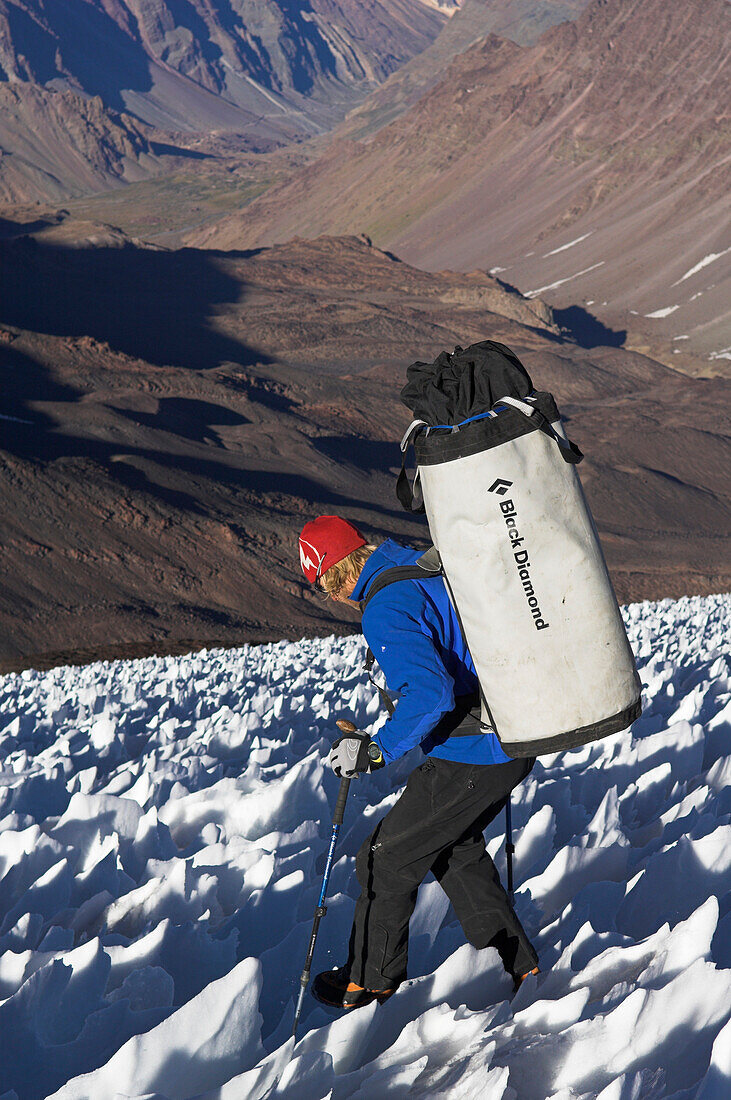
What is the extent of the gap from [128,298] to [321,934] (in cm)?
6702

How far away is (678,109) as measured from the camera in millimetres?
107750

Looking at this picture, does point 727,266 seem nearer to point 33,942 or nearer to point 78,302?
point 78,302

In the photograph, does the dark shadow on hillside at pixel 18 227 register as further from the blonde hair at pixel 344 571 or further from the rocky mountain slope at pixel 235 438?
the blonde hair at pixel 344 571

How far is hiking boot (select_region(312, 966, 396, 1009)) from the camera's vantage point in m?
2.92

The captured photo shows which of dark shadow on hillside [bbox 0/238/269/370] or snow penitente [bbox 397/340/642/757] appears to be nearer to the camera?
snow penitente [bbox 397/340/642/757]

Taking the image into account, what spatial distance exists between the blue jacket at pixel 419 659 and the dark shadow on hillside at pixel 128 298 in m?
47.9

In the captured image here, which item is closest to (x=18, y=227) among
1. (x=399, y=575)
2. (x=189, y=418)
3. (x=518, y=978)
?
(x=189, y=418)

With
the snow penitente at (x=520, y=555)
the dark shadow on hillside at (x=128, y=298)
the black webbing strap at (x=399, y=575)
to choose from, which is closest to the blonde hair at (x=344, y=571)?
the black webbing strap at (x=399, y=575)

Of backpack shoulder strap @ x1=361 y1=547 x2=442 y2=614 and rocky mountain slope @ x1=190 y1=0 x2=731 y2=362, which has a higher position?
rocky mountain slope @ x1=190 y1=0 x2=731 y2=362

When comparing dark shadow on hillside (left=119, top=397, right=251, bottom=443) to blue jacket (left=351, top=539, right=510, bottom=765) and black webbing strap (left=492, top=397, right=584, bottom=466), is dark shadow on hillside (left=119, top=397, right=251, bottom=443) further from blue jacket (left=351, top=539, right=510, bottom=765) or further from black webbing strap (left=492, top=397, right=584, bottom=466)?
black webbing strap (left=492, top=397, right=584, bottom=466)

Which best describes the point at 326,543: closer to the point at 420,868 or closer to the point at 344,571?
the point at 344,571

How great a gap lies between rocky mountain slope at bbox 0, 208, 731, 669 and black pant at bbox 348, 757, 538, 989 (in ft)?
52.5

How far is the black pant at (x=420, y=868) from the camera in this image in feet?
9.57

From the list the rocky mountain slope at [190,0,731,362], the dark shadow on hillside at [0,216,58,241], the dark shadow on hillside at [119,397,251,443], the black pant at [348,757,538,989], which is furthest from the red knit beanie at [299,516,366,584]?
the dark shadow on hillside at [0,216,58,241]
